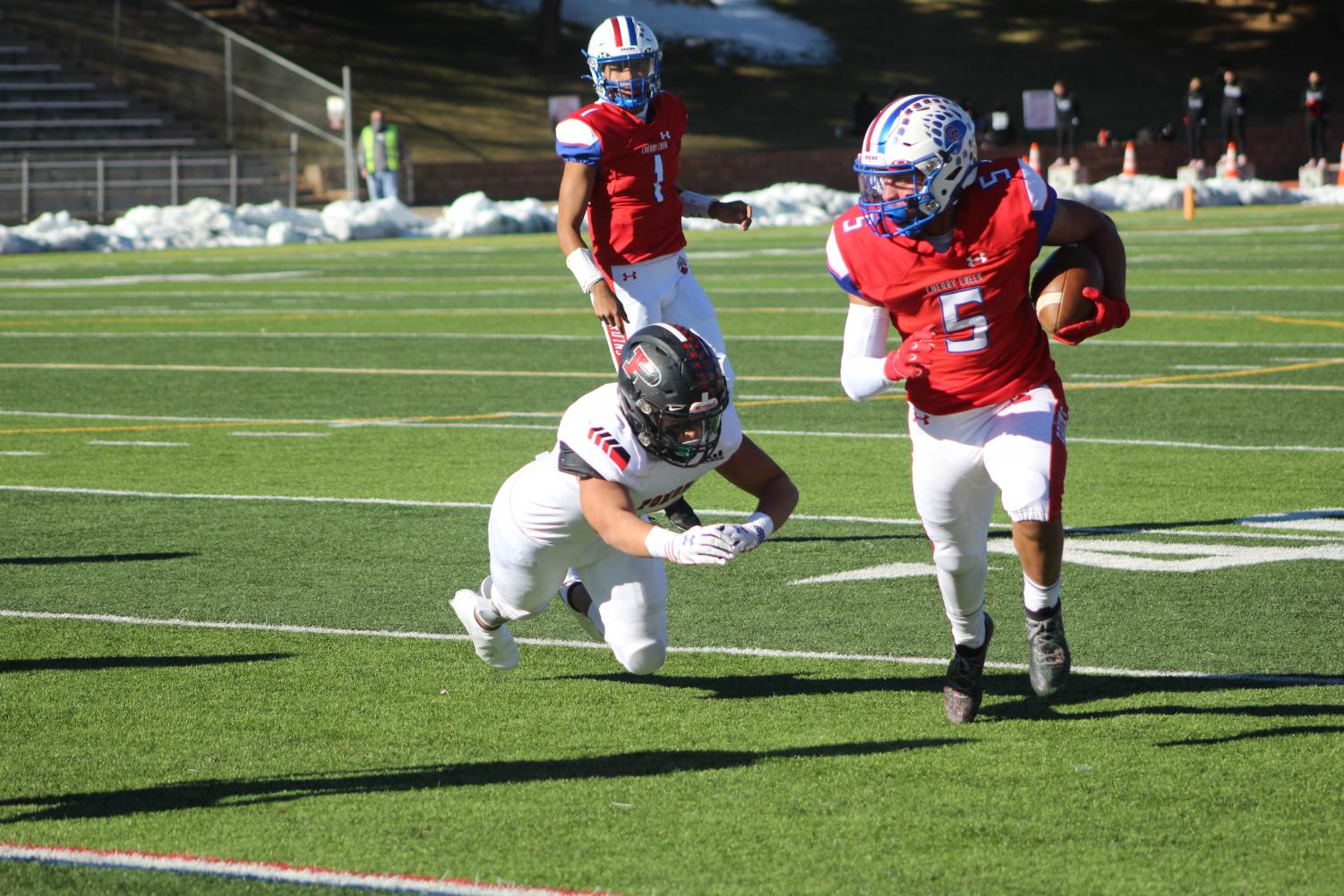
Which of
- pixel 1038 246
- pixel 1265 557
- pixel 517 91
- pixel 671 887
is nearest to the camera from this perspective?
pixel 671 887

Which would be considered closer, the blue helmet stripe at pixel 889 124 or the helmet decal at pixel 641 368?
the helmet decal at pixel 641 368

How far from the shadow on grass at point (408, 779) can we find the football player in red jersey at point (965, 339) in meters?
0.51

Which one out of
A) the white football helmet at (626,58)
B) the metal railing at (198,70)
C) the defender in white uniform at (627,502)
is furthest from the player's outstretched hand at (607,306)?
the metal railing at (198,70)

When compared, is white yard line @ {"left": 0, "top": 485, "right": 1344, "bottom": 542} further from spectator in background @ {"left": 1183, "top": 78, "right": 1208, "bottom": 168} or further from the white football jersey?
spectator in background @ {"left": 1183, "top": 78, "right": 1208, "bottom": 168}

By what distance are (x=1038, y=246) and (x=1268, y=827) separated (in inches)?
78.8

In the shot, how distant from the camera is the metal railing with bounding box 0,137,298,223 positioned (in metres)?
36.9

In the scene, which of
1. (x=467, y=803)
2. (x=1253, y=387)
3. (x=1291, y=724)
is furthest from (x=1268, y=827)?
(x=1253, y=387)

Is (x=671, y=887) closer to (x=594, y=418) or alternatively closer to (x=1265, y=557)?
(x=594, y=418)

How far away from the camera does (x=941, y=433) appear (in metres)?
5.79

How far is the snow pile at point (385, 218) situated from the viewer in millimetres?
33250

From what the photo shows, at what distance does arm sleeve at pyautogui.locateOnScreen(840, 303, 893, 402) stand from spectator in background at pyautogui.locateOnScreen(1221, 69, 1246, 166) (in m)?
35.0

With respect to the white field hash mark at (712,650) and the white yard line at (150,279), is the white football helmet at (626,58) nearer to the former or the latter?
the white field hash mark at (712,650)

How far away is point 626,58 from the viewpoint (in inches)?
353

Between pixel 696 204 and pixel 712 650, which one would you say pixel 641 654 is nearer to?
pixel 712 650
